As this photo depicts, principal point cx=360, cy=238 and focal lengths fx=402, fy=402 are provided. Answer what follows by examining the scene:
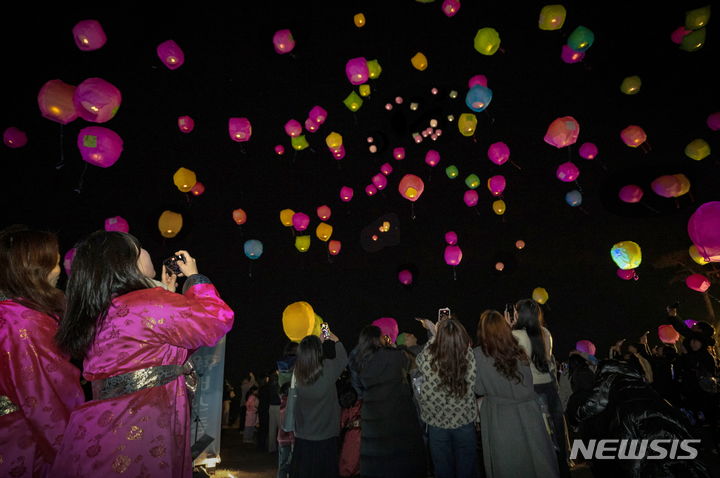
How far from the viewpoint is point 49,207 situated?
805cm

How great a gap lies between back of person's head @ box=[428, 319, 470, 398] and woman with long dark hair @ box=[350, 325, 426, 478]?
432 mm

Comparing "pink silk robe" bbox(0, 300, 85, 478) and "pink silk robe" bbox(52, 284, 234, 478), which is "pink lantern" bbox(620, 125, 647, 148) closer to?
"pink silk robe" bbox(52, 284, 234, 478)

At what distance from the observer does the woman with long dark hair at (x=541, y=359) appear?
3.33 meters

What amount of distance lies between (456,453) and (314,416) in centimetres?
118

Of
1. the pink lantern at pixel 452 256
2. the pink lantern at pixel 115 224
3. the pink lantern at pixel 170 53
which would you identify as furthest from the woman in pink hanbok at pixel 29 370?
the pink lantern at pixel 452 256

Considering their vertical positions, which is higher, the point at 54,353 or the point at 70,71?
the point at 70,71

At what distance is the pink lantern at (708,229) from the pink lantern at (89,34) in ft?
25.1

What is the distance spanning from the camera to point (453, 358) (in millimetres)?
3051

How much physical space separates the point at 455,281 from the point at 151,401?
11.7 meters

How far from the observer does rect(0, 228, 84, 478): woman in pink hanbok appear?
58.4 inches

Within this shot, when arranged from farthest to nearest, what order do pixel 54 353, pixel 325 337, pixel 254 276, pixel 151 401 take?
pixel 254 276 → pixel 325 337 → pixel 54 353 → pixel 151 401

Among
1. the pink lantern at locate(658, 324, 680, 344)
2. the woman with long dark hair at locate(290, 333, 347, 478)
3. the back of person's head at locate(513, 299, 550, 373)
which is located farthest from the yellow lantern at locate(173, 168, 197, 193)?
the pink lantern at locate(658, 324, 680, 344)

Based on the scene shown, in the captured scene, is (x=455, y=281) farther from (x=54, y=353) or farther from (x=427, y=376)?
(x=54, y=353)

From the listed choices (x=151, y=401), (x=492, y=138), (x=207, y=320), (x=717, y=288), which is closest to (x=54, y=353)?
(x=151, y=401)
